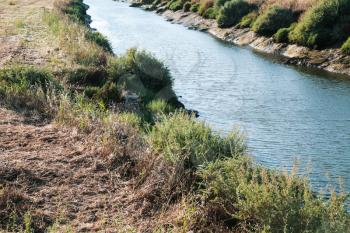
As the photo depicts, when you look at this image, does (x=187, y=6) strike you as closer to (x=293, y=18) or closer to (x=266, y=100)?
(x=293, y=18)

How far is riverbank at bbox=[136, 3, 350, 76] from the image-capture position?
30.6 meters

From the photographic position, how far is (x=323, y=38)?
33.4 metres

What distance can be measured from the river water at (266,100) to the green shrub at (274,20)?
2.82 m

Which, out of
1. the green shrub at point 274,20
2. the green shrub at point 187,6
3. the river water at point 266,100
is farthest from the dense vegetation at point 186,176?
the green shrub at point 187,6

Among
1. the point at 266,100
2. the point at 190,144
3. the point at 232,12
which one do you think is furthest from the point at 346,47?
the point at 190,144

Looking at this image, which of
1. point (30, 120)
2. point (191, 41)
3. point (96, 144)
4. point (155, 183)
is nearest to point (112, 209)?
point (155, 183)

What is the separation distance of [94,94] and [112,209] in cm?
908

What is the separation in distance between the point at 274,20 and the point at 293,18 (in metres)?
1.49

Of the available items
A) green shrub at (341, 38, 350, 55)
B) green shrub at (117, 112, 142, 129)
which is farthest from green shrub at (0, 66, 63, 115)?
green shrub at (341, 38, 350, 55)

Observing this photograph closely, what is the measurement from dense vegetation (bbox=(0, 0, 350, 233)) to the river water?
1.36m

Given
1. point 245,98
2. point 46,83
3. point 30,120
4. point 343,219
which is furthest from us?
point 245,98

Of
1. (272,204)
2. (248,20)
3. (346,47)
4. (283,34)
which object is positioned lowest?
(248,20)

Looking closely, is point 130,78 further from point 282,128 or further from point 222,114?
point 282,128

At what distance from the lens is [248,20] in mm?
42969
